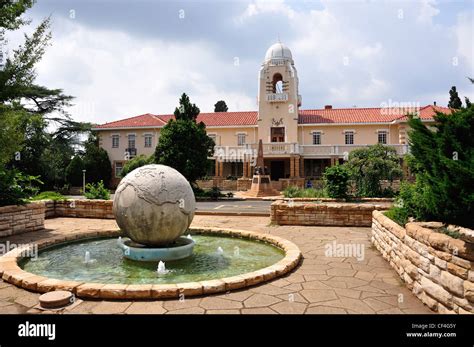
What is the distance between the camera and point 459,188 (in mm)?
4613

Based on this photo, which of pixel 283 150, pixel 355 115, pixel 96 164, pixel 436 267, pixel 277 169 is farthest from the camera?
pixel 277 169

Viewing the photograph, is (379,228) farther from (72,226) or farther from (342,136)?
(342,136)

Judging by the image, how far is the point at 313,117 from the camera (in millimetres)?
37812

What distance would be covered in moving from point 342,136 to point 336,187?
2297cm

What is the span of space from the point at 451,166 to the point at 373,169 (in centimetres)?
1340

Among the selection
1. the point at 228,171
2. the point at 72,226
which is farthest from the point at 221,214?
the point at 228,171

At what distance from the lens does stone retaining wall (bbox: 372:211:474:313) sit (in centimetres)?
360

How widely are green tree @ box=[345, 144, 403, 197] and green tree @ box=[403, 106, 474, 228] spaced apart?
12007 mm

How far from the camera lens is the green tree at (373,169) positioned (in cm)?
1698

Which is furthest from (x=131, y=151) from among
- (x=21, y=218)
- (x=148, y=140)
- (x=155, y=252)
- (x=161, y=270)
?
(x=161, y=270)

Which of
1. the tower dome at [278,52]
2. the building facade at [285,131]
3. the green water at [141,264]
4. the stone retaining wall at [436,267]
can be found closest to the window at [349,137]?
the building facade at [285,131]

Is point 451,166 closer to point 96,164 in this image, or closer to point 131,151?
point 96,164

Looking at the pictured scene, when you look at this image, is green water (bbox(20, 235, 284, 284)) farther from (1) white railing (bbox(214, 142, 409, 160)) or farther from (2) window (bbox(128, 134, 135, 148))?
(2) window (bbox(128, 134, 135, 148))

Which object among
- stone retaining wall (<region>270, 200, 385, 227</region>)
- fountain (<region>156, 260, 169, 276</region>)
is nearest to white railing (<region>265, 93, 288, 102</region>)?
stone retaining wall (<region>270, 200, 385, 227</region>)
